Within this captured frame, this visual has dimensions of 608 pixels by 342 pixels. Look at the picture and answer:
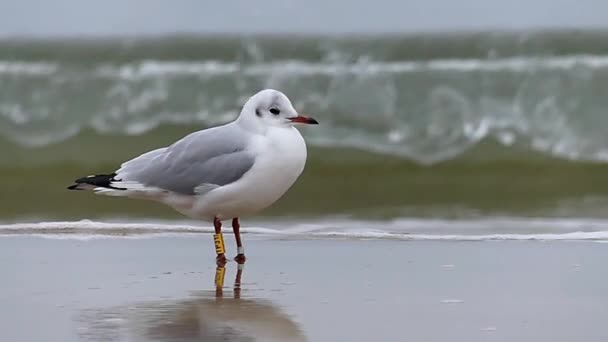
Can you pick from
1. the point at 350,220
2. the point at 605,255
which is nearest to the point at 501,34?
the point at 350,220

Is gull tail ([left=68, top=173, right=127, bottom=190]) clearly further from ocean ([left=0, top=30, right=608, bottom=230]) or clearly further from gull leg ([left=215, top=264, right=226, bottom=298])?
ocean ([left=0, top=30, right=608, bottom=230])

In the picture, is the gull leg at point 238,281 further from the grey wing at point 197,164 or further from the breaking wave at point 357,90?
the breaking wave at point 357,90

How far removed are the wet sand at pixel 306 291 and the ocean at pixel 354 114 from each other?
5.85 feet

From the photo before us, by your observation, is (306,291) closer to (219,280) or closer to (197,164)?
(219,280)

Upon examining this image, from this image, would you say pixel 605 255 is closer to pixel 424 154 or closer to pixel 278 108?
pixel 278 108

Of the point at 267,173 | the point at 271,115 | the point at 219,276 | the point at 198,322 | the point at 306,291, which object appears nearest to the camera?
the point at 198,322

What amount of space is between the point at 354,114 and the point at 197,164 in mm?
6489

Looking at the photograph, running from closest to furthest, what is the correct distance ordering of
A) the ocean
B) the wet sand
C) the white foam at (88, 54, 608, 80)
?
the wet sand → the ocean → the white foam at (88, 54, 608, 80)

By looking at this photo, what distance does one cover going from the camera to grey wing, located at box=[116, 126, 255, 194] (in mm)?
5605

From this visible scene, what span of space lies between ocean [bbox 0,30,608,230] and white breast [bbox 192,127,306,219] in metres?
2.10

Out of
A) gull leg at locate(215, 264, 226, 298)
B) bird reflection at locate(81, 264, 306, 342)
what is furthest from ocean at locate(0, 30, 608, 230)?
bird reflection at locate(81, 264, 306, 342)

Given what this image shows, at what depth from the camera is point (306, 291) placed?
4785mm

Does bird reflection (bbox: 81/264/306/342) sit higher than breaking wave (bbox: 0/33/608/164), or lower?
lower

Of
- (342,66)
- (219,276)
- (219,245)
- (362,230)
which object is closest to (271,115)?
(219,245)
